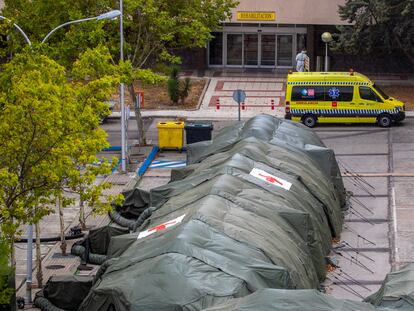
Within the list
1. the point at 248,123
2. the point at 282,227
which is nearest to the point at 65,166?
the point at 282,227

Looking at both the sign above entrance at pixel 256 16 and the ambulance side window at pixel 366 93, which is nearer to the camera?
the ambulance side window at pixel 366 93

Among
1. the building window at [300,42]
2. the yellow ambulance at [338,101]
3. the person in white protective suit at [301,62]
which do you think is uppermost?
the building window at [300,42]

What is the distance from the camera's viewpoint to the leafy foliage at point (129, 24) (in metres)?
32.8

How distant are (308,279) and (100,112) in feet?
19.3

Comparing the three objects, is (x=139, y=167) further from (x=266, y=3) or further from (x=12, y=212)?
(x=266, y=3)

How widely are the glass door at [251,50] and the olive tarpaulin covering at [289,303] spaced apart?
39582 millimetres

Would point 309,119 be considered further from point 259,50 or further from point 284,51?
point 259,50

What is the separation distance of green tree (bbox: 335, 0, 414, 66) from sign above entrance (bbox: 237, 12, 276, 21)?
5.73 metres

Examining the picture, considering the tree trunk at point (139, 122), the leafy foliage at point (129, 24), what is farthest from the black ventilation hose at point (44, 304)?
the tree trunk at point (139, 122)

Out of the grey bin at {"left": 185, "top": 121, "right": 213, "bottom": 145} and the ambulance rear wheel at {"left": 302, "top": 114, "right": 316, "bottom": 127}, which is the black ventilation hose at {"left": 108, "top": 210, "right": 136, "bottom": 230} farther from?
the ambulance rear wheel at {"left": 302, "top": 114, "right": 316, "bottom": 127}

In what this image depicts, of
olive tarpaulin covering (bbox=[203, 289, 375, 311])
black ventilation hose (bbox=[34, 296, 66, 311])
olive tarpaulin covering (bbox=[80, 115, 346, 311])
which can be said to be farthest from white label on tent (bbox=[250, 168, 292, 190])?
olive tarpaulin covering (bbox=[203, 289, 375, 311])

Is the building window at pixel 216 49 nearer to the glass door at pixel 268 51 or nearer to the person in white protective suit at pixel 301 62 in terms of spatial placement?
the glass door at pixel 268 51

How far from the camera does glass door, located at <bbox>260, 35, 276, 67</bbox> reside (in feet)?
180

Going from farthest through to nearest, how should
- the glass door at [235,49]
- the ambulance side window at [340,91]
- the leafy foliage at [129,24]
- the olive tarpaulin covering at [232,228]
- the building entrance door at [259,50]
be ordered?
1. the glass door at [235,49]
2. the building entrance door at [259,50]
3. the ambulance side window at [340,91]
4. the leafy foliage at [129,24]
5. the olive tarpaulin covering at [232,228]
